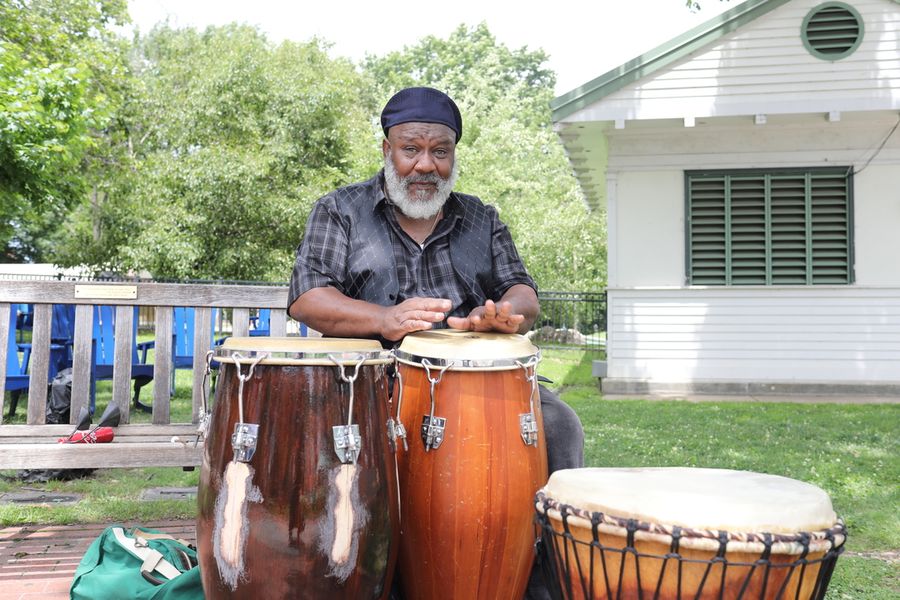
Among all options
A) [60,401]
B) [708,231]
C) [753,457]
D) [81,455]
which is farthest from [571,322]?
[81,455]

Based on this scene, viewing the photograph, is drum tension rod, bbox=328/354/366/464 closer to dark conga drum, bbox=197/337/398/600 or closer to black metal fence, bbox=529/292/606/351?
dark conga drum, bbox=197/337/398/600

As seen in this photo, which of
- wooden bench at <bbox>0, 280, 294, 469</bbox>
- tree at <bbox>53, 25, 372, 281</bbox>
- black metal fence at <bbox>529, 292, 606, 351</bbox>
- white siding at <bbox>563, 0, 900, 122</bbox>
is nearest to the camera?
wooden bench at <bbox>0, 280, 294, 469</bbox>

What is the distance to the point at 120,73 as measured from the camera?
16750 millimetres

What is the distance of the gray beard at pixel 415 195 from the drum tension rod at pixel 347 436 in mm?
1207

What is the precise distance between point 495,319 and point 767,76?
7881 millimetres

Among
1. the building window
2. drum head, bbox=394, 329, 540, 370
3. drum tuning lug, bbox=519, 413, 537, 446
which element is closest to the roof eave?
the building window

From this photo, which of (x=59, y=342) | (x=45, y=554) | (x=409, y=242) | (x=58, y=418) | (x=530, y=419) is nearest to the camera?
(x=530, y=419)

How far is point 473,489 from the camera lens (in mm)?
2338

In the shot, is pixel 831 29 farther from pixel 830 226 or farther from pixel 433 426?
pixel 433 426

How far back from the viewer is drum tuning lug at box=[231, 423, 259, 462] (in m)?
2.12

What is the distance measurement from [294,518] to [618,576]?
87 centimetres

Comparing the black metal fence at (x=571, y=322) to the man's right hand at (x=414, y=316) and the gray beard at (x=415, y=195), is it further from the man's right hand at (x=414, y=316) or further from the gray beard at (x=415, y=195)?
the man's right hand at (x=414, y=316)

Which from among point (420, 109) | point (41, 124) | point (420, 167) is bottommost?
point (420, 167)

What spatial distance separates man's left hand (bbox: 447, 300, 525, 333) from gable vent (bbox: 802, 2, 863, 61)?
808 centimetres
